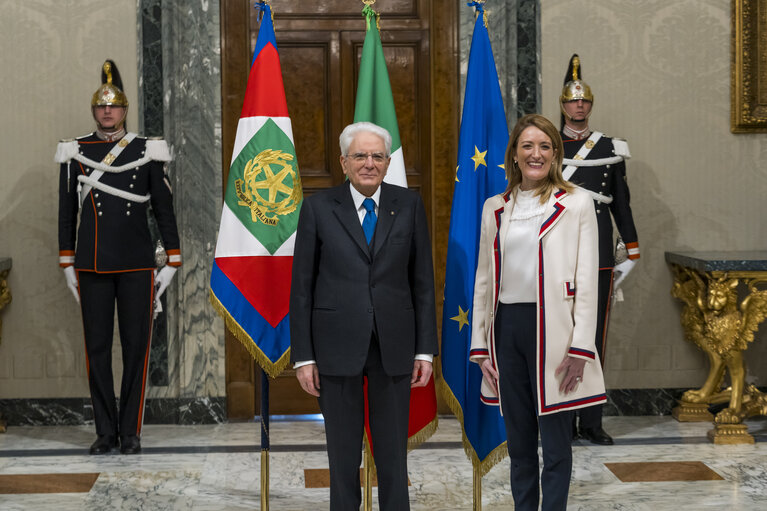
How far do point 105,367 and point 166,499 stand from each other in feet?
3.44

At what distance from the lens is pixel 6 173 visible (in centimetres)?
506

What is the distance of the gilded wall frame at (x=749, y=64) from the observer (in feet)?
16.9

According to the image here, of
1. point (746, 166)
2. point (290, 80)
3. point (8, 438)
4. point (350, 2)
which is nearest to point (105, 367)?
point (8, 438)

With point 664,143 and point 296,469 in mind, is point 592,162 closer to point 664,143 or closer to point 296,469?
point 664,143

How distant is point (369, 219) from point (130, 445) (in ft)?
7.51

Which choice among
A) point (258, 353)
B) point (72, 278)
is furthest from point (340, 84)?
point (258, 353)

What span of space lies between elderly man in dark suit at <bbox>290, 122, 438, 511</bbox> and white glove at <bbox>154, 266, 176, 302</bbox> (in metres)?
1.90

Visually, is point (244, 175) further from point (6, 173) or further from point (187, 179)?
point (6, 173)

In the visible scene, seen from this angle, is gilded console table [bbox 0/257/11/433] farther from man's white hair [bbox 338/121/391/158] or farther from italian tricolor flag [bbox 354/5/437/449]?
man's white hair [bbox 338/121/391/158]

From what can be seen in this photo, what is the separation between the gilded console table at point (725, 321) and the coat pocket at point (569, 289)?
214 centimetres

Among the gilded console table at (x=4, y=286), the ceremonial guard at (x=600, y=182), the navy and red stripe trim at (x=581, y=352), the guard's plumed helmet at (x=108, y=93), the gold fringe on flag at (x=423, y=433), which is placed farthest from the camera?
the gilded console table at (x=4, y=286)

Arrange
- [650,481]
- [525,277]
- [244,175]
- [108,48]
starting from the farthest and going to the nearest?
[108,48], [650,481], [244,175], [525,277]

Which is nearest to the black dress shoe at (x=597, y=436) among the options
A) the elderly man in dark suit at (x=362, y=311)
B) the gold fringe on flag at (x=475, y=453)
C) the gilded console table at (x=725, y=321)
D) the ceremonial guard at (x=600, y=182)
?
the ceremonial guard at (x=600, y=182)

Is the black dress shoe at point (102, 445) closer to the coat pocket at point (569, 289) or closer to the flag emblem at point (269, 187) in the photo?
the flag emblem at point (269, 187)
